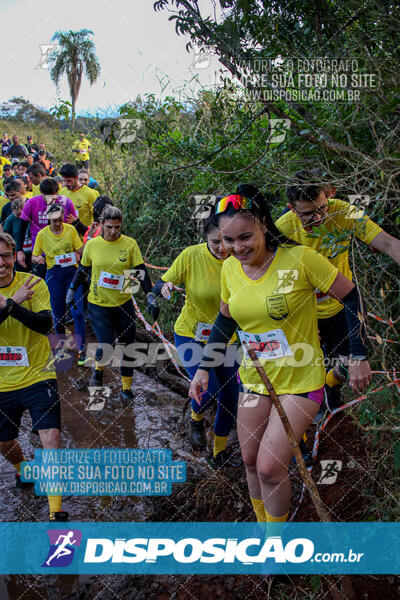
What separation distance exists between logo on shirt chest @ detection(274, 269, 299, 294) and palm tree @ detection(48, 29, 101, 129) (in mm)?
17782

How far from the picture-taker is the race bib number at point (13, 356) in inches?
153

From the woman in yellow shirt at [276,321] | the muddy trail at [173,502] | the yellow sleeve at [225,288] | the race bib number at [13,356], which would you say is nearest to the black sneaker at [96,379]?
the muddy trail at [173,502]

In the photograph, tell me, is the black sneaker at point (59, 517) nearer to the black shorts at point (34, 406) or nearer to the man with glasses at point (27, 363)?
the man with glasses at point (27, 363)

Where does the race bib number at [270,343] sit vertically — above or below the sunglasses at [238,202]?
below

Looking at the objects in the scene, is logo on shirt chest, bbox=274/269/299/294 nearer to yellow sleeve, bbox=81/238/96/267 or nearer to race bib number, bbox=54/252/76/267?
yellow sleeve, bbox=81/238/96/267

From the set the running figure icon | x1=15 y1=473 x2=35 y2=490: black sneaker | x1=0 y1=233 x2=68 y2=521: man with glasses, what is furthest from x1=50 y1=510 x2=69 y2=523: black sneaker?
x1=15 y1=473 x2=35 y2=490: black sneaker

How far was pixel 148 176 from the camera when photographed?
9094mm

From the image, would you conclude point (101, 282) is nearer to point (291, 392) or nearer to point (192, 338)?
point (192, 338)

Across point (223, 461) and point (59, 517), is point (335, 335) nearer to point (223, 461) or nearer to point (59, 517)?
point (223, 461)

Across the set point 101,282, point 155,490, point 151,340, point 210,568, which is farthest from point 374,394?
point 151,340

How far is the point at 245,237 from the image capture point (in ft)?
9.12

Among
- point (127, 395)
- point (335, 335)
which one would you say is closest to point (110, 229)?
point (127, 395)

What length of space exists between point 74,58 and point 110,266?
16.5 metres

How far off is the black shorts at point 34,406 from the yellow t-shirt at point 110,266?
1.90 m
